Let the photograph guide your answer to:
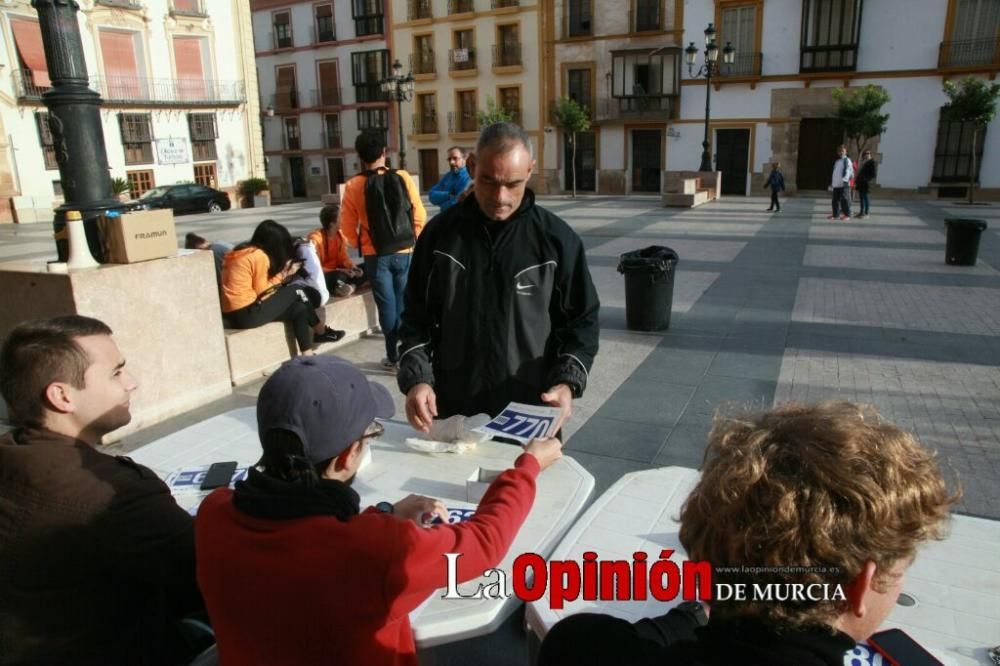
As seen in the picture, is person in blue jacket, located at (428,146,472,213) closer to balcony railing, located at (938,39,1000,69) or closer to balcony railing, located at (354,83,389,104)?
balcony railing, located at (938,39,1000,69)

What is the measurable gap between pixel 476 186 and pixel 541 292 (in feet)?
1.52

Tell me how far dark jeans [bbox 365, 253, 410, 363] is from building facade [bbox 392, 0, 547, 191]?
89.4ft

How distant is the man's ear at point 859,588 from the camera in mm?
1052

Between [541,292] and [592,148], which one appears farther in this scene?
[592,148]

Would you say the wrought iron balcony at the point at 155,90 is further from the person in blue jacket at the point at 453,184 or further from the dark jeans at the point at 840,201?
the dark jeans at the point at 840,201

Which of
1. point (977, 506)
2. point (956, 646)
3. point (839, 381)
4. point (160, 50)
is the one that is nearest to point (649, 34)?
point (160, 50)

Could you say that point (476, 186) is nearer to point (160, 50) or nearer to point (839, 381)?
point (839, 381)

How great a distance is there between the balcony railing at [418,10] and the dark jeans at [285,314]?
33.7 m

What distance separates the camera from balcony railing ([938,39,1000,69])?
24.6 meters

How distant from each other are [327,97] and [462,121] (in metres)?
9.62

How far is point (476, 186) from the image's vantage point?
101 inches

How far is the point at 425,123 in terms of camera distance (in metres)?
36.4

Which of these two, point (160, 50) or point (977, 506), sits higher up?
point (160, 50)

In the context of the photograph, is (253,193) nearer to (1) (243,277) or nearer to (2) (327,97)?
(2) (327,97)
